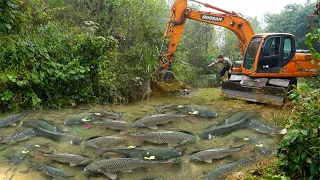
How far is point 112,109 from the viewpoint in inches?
313

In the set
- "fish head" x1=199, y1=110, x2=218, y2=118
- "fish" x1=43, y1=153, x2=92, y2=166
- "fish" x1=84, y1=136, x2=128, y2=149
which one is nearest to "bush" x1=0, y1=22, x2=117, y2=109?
"fish" x1=84, y1=136, x2=128, y2=149

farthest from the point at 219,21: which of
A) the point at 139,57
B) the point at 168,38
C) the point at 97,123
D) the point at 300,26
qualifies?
the point at 300,26

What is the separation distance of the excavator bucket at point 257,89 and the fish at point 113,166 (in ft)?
14.2

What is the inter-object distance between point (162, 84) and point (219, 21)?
256 centimetres

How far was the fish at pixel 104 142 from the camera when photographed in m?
5.39

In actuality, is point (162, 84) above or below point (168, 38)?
below

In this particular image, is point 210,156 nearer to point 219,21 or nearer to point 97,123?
point 97,123

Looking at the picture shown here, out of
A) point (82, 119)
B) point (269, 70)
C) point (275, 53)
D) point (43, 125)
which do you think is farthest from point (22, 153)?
point (275, 53)

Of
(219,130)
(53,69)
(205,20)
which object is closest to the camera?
(219,130)

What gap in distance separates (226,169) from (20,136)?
3786 millimetres

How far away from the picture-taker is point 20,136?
5.77 meters

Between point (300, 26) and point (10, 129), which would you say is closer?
point (10, 129)

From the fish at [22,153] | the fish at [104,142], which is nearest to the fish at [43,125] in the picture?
the fish at [22,153]

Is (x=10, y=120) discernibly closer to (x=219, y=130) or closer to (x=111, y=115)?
(x=111, y=115)
